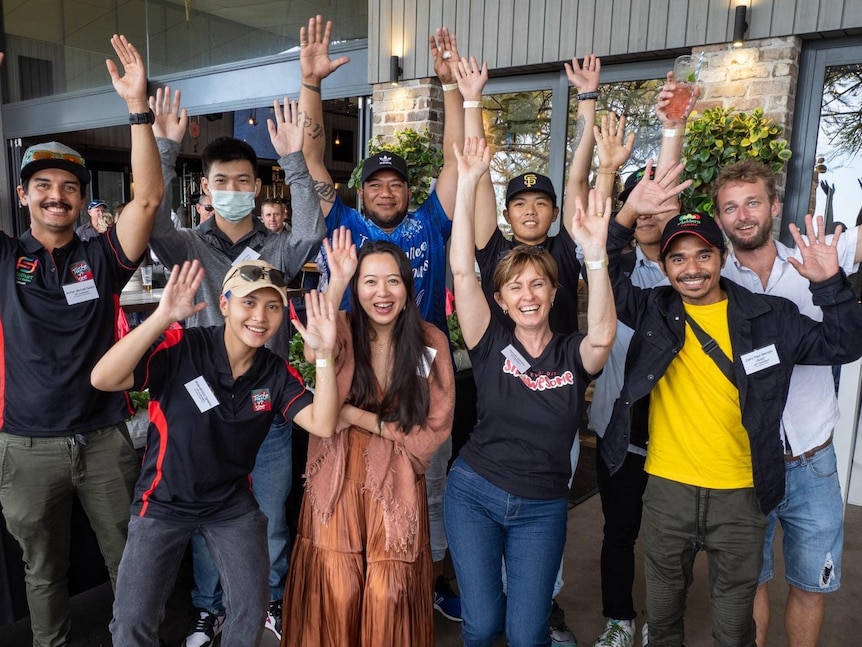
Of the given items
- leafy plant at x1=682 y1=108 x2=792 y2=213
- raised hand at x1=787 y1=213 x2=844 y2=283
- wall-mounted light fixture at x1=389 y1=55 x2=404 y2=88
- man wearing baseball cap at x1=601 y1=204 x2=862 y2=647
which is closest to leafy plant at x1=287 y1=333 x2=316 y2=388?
man wearing baseball cap at x1=601 y1=204 x2=862 y2=647

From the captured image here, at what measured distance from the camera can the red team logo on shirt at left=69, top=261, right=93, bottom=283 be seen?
210 centimetres

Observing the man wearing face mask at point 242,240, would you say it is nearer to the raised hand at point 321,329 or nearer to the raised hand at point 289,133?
the raised hand at point 289,133

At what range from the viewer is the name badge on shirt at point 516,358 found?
2027mm

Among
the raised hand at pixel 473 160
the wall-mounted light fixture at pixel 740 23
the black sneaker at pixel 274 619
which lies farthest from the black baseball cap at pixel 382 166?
the wall-mounted light fixture at pixel 740 23

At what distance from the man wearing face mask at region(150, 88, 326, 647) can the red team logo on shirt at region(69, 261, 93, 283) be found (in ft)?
0.87

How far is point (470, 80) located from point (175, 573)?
2.04 meters

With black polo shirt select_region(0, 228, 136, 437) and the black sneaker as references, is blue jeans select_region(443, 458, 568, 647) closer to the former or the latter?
the black sneaker

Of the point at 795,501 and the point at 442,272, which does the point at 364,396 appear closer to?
the point at 442,272

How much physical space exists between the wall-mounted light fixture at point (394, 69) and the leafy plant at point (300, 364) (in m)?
3.29

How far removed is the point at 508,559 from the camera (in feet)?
6.76

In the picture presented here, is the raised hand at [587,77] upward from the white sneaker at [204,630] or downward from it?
upward

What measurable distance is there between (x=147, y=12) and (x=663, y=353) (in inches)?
329

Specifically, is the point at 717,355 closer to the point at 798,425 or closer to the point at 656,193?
the point at 798,425

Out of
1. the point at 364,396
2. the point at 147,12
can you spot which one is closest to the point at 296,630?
the point at 364,396
